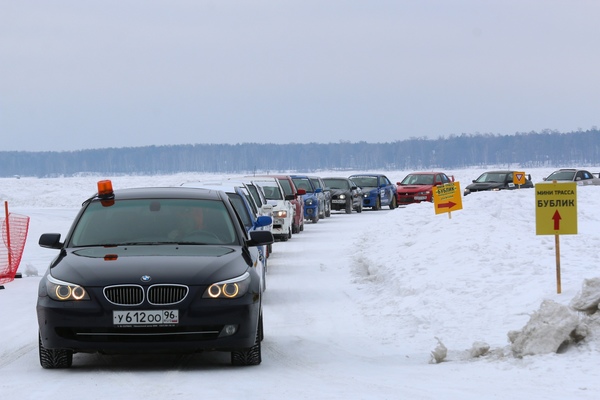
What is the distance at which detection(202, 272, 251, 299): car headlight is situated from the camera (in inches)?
337

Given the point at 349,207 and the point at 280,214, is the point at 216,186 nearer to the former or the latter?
the point at 280,214

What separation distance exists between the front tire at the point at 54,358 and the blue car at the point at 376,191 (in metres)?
38.2

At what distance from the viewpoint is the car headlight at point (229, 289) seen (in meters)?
8.57

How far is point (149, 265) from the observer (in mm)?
8703

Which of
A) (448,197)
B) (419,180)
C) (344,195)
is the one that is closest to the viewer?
(448,197)

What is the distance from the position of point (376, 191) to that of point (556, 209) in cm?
3499

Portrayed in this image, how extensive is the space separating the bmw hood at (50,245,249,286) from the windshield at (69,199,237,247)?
29 centimetres

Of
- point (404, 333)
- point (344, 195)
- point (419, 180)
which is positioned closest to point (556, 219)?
point (404, 333)

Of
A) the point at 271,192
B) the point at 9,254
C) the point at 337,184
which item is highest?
the point at 271,192

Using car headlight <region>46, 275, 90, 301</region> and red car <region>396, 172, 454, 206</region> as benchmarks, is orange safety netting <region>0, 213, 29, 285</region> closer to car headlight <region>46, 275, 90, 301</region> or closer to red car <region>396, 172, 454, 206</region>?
Answer: car headlight <region>46, 275, 90, 301</region>

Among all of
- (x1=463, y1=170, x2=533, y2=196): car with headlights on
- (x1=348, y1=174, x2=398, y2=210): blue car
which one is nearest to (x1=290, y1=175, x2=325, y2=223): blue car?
(x1=348, y1=174, x2=398, y2=210): blue car

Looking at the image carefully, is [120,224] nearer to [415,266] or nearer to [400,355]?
[400,355]

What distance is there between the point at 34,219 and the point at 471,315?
2953cm

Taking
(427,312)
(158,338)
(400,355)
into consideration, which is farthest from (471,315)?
(158,338)
